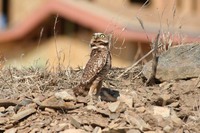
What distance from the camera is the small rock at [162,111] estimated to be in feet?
21.6

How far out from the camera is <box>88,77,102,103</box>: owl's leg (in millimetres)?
6629

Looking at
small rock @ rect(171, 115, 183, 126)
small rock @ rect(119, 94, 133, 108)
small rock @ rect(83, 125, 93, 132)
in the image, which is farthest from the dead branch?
small rock @ rect(83, 125, 93, 132)

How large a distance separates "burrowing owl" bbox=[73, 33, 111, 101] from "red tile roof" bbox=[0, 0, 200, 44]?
9.57m

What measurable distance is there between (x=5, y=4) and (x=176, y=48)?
18.9 meters

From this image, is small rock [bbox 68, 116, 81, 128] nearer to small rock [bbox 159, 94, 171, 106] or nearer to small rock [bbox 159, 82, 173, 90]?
small rock [bbox 159, 94, 171, 106]

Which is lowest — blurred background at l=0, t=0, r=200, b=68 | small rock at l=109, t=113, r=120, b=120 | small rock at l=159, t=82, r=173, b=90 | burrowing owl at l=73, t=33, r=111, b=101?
small rock at l=109, t=113, r=120, b=120

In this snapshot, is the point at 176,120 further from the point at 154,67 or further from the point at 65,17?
the point at 65,17

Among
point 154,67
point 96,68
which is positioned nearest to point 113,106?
point 96,68

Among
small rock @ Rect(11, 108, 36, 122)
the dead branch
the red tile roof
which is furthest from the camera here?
the red tile roof

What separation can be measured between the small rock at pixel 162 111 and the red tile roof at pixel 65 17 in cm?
961

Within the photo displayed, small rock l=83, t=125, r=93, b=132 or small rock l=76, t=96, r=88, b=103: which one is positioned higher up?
small rock l=76, t=96, r=88, b=103

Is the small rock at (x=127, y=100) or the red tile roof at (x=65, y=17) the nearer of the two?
the small rock at (x=127, y=100)

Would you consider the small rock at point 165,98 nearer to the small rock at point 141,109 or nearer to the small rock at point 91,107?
the small rock at point 141,109

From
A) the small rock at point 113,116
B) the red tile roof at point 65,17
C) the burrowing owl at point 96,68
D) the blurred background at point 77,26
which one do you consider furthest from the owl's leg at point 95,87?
the red tile roof at point 65,17
